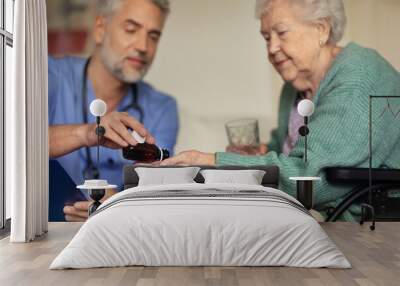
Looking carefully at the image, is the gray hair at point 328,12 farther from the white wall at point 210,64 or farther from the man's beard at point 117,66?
the man's beard at point 117,66

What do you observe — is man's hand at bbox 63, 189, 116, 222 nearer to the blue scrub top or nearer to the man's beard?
the blue scrub top

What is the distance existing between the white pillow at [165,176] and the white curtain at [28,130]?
3.46ft

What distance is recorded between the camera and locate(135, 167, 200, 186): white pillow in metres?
6.84

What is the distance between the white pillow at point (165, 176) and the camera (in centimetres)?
684

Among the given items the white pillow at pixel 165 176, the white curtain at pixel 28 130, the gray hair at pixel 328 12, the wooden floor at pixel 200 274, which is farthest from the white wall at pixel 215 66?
the wooden floor at pixel 200 274

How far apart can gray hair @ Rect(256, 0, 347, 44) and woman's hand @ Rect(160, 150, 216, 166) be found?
1832 mm

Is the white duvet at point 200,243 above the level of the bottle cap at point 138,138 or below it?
below

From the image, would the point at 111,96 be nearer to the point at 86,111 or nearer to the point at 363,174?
the point at 86,111

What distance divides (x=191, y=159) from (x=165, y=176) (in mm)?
817

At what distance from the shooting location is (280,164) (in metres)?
7.55

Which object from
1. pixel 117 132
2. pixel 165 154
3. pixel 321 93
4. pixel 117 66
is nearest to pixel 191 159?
pixel 165 154

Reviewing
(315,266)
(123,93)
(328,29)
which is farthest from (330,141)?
(315,266)

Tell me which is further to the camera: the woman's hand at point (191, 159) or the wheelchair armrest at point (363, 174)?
the woman's hand at point (191, 159)

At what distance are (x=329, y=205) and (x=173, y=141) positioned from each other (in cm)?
198
